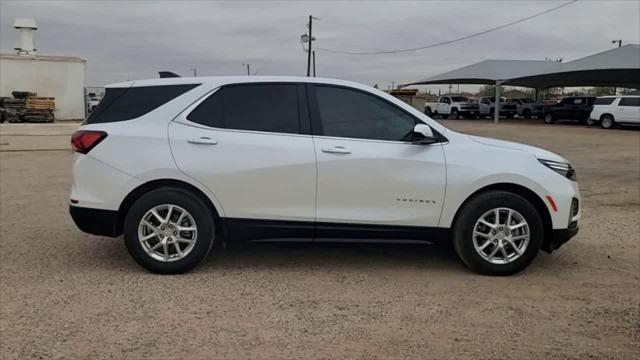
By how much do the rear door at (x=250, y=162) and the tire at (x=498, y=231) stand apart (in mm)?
1351

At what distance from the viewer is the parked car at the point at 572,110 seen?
3681 cm

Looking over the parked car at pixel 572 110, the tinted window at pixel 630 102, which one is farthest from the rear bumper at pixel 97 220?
the parked car at pixel 572 110

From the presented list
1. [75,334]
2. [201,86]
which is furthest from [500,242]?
[75,334]

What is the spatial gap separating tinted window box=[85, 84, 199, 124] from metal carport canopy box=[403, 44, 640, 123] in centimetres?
2933

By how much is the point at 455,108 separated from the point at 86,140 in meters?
44.5

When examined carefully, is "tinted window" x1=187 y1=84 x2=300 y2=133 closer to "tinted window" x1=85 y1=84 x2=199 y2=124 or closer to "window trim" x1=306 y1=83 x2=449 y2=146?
"window trim" x1=306 y1=83 x2=449 y2=146

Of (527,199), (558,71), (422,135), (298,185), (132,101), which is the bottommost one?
(527,199)

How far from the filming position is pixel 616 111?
104ft

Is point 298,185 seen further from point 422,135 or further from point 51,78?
point 51,78

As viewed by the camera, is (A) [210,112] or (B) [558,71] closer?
(A) [210,112]

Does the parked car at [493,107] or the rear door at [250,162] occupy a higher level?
the parked car at [493,107]

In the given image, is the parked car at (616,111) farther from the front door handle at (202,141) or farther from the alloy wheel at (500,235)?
the front door handle at (202,141)

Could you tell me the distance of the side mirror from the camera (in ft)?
16.9

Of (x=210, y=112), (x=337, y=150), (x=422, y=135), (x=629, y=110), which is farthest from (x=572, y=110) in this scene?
(x=210, y=112)
